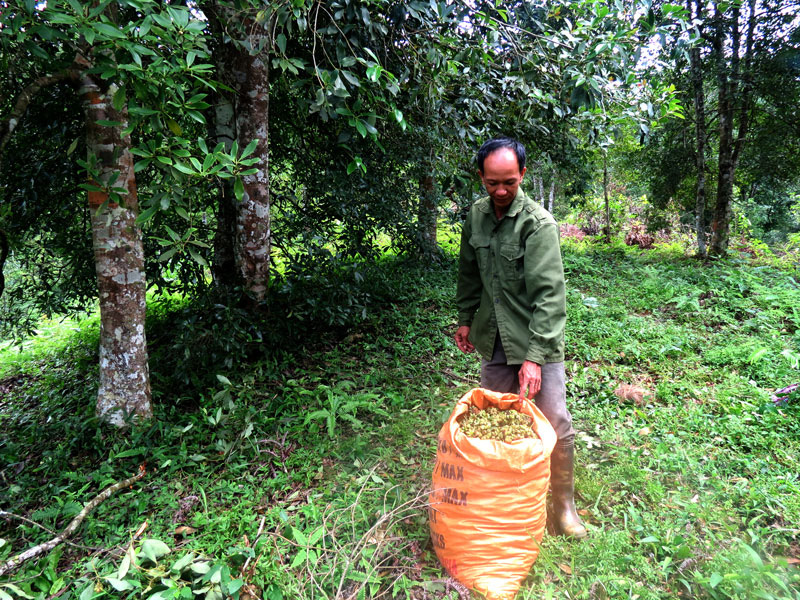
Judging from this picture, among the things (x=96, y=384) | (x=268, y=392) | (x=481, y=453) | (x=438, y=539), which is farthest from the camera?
(x=96, y=384)

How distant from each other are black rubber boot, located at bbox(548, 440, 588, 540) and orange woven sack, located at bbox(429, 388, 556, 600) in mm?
304

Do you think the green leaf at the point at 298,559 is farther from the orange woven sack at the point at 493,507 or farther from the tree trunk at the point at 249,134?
the tree trunk at the point at 249,134

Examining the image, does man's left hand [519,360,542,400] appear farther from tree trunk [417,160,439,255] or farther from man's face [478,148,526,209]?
tree trunk [417,160,439,255]

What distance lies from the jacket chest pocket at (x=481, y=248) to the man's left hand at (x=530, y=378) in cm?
59

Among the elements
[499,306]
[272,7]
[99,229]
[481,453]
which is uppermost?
[272,7]

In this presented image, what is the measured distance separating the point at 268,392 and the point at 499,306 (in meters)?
2.27

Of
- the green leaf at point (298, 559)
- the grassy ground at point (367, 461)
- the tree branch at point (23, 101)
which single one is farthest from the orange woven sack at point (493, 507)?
the tree branch at point (23, 101)

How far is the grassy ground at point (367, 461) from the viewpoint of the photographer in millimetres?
2020

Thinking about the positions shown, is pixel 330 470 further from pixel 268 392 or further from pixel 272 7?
pixel 272 7

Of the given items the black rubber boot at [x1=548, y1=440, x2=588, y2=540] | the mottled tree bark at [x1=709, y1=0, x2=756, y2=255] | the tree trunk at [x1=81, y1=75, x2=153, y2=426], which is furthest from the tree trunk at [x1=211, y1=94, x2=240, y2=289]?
the mottled tree bark at [x1=709, y1=0, x2=756, y2=255]

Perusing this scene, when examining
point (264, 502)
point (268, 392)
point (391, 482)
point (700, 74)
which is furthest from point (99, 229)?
point (700, 74)

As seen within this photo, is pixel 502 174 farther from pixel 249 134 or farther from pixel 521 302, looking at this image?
pixel 249 134

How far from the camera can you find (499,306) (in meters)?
2.34

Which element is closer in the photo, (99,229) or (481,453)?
(481,453)
